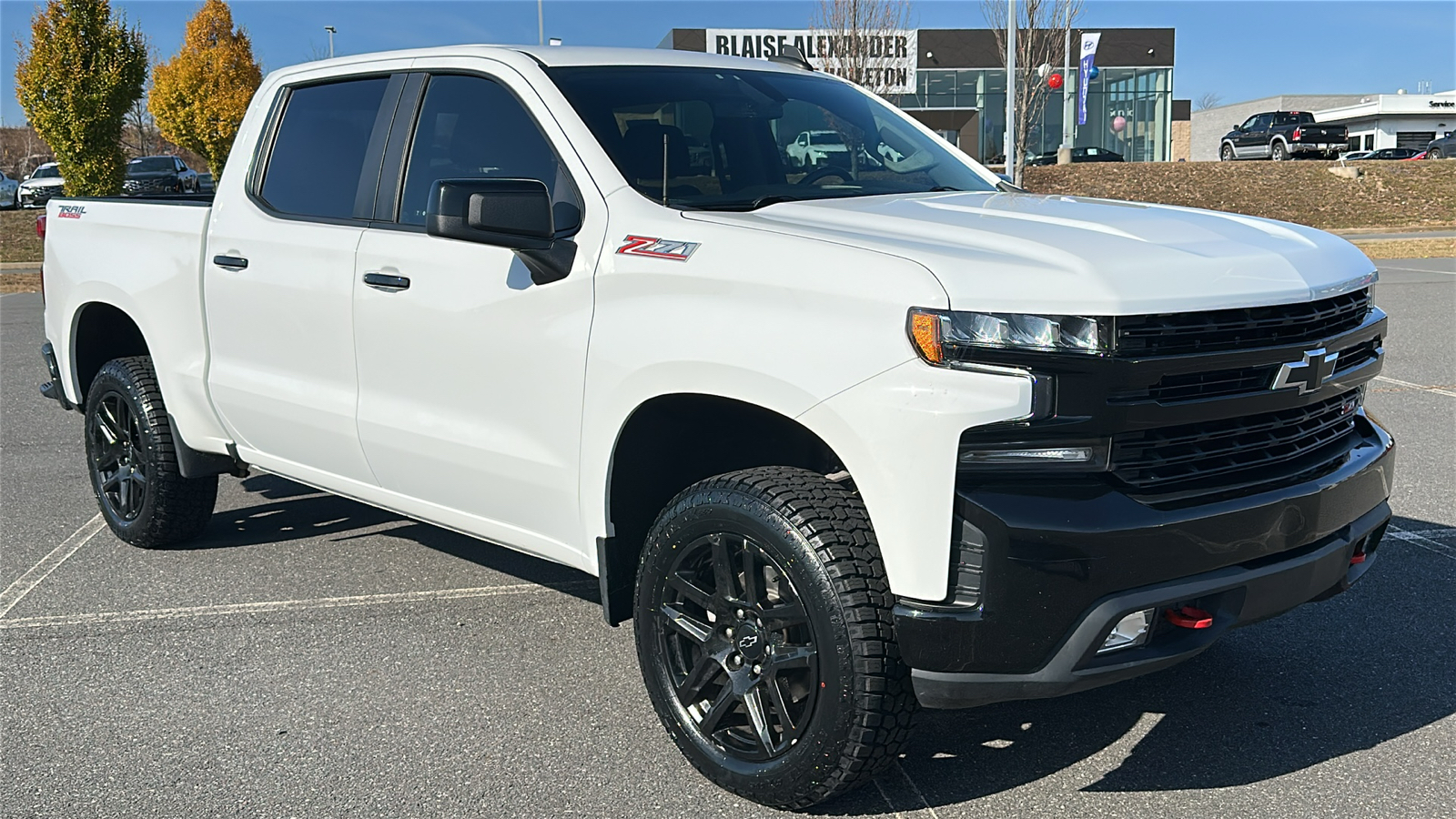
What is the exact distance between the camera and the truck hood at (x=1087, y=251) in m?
2.79

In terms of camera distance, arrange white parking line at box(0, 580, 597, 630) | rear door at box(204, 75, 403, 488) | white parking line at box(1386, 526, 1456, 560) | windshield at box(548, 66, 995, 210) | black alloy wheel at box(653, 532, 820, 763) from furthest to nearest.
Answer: white parking line at box(1386, 526, 1456, 560), white parking line at box(0, 580, 597, 630), rear door at box(204, 75, 403, 488), windshield at box(548, 66, 995, 210), black alloy wheel at box(653, 532, 820, 763)

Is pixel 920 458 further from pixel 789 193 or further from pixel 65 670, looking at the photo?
pixel 65 670

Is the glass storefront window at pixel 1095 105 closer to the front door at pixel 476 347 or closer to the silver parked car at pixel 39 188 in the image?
the silver parked car at pixel 39 188

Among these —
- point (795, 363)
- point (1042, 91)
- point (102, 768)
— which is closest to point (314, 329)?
point (102, 768)

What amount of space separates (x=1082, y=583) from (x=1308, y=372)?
0.84 metres

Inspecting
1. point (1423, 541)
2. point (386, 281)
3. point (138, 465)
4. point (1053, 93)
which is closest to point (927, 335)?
point (386, 281)

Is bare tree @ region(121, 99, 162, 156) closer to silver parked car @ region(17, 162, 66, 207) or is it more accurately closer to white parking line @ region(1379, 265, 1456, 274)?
silver parked car @ region(17, 162, 66, 207)

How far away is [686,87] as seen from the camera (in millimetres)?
4258

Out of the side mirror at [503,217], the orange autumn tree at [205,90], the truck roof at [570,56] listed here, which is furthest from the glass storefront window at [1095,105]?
the side mirror at [503,217]

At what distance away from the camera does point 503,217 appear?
135 inches

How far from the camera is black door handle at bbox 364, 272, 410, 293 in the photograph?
404 cm

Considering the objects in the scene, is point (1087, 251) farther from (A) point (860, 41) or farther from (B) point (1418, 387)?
(A) point (860, 41)

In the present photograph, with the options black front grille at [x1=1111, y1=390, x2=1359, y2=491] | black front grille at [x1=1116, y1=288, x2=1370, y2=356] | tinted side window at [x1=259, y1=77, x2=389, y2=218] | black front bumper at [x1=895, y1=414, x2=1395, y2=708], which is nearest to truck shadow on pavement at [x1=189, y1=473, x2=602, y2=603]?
tinted side window at [x1=259, y1=77, x2=389, y2=218]

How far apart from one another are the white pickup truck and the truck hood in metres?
0.01
